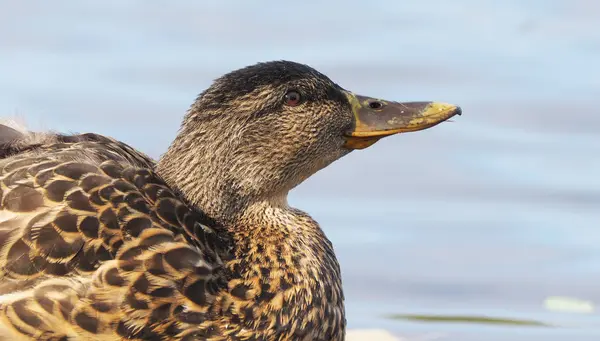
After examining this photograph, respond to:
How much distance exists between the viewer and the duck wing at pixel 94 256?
8.43 metres

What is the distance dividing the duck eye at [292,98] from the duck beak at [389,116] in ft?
0.93

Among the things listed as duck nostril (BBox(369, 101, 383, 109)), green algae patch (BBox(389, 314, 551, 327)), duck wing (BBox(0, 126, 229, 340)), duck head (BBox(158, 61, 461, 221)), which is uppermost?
duck nostril (BBox(369, 101, 383, 109))

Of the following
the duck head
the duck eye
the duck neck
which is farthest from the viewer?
the duck eye

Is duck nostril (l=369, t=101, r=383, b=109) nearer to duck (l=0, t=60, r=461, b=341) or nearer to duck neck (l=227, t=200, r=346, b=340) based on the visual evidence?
duck (l=0, t=60, r=461, b=341)

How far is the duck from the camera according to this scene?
8484 mm

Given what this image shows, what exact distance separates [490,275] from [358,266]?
813 mm

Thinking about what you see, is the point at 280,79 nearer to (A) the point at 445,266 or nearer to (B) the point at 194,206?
(B) the point at 194,206

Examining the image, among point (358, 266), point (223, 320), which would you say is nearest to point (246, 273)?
point (223, 320)

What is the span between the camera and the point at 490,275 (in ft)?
36.9

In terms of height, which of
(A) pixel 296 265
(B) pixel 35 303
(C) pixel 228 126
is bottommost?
(B) pixel 35 303

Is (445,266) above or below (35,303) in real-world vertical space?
above

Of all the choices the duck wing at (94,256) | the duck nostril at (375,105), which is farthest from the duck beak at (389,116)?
the duck wing at (94,256)

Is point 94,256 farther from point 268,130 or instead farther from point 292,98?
point 292,98

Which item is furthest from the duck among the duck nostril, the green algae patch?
the green algae patch
